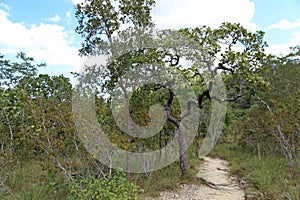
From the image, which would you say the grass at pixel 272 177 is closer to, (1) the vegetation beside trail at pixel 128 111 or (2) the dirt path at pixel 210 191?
(1) the vegetation beside trail at pixel 128 111

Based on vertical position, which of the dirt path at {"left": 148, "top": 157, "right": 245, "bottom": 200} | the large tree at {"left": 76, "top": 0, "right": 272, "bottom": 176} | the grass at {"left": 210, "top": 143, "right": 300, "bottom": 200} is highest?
the large tree at {"left": 76, "top": 0, "right": 272, "bottom": 176}

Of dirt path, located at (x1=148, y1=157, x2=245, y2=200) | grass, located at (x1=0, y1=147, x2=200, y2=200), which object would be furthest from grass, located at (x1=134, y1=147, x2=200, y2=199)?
dirt path, located at (x1=148, y1=157, x2=245, y2=200)

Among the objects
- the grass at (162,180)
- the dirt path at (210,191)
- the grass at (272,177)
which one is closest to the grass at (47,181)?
the grass at (162,180)

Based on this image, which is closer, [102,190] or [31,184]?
[102,190]

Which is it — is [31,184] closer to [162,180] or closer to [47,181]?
[47,181]

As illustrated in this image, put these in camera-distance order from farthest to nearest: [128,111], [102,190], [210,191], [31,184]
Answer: [210,191] < [128,111] < [31,184] < [102,190]

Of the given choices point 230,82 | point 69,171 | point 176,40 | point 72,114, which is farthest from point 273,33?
point 69,171

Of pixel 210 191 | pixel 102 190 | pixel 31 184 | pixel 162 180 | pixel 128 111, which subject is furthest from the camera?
pixel 162 180

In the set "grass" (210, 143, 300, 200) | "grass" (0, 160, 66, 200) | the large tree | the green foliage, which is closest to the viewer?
the green foliage

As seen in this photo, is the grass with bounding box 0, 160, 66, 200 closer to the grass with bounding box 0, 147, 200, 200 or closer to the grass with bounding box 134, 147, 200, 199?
the grass with bounding box 0, 147, 200, 200

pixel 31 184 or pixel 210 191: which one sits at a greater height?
pixel 31 184

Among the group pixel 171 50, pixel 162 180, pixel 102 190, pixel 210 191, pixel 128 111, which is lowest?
pixel 210 191

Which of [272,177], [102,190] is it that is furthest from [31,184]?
[272,177]

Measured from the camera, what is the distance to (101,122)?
3.96 m
